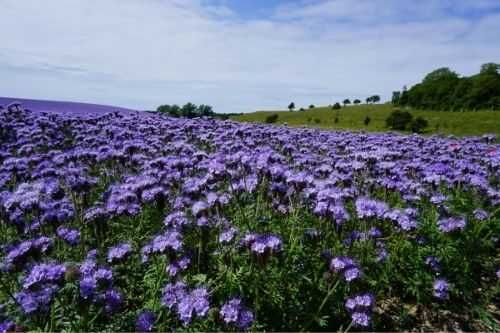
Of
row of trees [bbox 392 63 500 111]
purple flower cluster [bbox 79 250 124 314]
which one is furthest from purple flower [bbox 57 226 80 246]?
row of trees [bbox 392 63 500 111]

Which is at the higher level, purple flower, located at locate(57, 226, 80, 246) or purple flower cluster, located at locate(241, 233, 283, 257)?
purple flower cluster, located at locate(241, 233, 283, 257)

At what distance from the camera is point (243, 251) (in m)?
4.47

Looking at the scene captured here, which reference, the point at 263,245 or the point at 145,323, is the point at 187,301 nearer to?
the point at 145,323

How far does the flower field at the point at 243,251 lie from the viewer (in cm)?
334

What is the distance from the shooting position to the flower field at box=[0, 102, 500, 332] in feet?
11.0

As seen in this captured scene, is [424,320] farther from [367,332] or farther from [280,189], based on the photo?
[280,189]

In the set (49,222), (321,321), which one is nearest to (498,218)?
(321,321)

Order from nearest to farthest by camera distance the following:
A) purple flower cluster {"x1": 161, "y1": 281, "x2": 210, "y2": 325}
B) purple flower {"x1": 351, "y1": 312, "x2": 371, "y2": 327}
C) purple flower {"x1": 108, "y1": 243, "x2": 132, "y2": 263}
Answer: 1. purple flower cluster {"x1": 161, "y1": 281, "x2": 210, "y2": 325}
2. purple flower {"x1": 351, "y1": 312, "x2": 371, "y2": 327}
3. purple flower {"x1": 108, "y1": 243, "x2": 132, "y2": 263}

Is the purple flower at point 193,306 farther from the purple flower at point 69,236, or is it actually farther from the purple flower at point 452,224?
the purple flower at point 452,224

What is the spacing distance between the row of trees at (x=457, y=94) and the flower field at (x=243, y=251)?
3420 inches

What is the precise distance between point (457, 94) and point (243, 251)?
105695 mm

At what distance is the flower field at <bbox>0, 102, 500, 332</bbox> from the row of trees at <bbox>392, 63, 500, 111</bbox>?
86.9m

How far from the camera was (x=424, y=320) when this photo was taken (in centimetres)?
475

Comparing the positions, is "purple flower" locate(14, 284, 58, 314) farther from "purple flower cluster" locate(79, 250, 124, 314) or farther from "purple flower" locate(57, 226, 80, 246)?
"purple flower" locate(57, 226, 80, 246)
